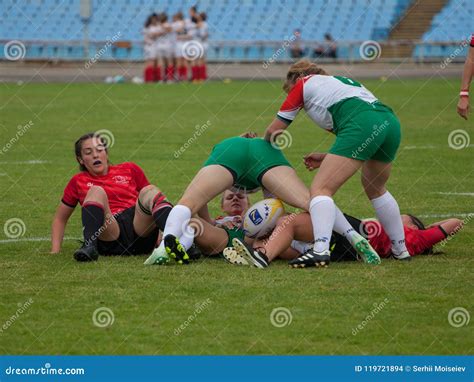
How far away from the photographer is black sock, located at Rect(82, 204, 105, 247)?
340 inches

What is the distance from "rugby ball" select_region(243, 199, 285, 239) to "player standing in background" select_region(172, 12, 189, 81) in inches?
1007

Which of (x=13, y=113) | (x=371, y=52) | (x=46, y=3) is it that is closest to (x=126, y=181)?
(x=13, y=113)

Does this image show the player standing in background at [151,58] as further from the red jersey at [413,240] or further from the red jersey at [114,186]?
the red jersey at [413,240]

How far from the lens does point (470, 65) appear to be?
10.1 m

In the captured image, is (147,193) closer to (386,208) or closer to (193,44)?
(386,208)

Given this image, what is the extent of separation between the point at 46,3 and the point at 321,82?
38.5 m

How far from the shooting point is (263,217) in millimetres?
8539

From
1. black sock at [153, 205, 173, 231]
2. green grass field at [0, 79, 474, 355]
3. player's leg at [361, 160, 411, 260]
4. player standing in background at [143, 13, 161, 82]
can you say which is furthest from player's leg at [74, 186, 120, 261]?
player standing in background at [143, 13, 161, 82]

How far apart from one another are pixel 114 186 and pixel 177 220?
1.20 metres

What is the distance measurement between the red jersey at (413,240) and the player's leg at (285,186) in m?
0.75

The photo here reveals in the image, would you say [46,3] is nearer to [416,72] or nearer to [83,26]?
[83,26]

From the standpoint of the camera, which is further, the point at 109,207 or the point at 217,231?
the point at 109,207

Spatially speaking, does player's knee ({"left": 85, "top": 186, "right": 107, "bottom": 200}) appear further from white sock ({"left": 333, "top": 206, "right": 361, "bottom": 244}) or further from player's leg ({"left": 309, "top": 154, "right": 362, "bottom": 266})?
white sock ({"left": 333, "top": 206, "right": 361, "bottom": 244})

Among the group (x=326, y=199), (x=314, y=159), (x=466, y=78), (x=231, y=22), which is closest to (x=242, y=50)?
(x=231, y=22)
